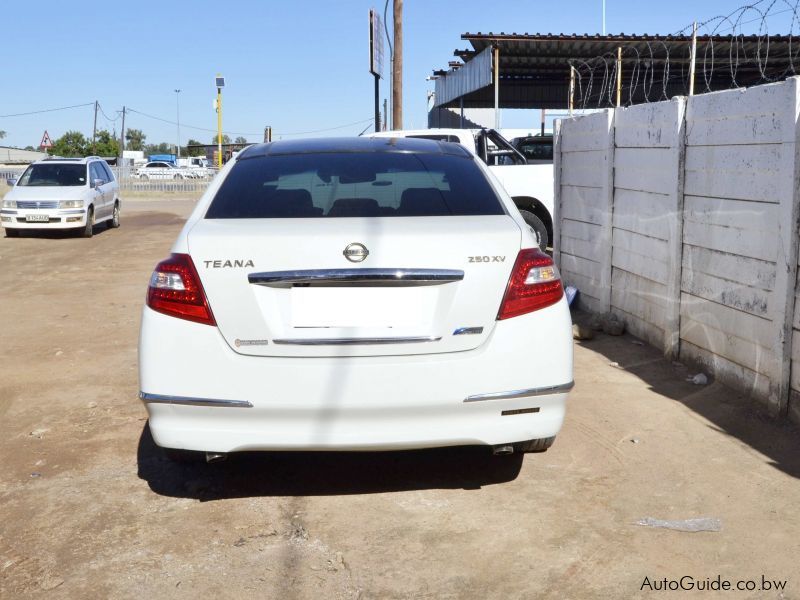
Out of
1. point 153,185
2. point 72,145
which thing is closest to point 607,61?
point 153,185

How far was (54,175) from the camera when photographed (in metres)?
21.3

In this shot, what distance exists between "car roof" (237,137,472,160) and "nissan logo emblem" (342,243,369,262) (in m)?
1.24

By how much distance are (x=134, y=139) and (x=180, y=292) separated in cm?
14545

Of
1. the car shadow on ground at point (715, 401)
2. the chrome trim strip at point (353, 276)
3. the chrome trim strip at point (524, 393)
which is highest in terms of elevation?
the chrome trim strip at point (353, 276)

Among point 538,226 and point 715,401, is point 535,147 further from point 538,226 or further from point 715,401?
point 715,401

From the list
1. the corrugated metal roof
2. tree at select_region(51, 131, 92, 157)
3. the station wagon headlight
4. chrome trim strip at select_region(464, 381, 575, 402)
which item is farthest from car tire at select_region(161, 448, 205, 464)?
tree at select_region(51, 131, 92, 157)

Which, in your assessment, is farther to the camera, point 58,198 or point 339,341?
point 58,198

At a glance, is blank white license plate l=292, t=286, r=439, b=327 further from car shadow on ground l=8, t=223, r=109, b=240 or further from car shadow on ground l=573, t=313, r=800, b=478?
car shadow on ground l=8, t=223, r=109, b=240

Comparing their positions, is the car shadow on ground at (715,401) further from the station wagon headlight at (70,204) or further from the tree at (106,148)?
the tree at (106,148)

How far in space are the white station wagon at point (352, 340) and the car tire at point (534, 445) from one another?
0.15 metres

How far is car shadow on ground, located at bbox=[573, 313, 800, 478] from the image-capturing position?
496cm

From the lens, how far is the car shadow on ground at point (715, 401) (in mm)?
4957

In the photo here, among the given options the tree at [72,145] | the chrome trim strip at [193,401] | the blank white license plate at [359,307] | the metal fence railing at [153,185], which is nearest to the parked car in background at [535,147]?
the blank white license plate at [359,307]

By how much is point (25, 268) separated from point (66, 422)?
9.87 metres
